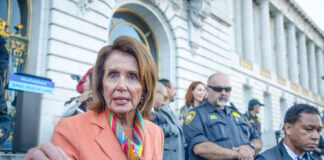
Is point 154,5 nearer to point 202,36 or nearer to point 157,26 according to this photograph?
point 157,26

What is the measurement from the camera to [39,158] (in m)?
1.01

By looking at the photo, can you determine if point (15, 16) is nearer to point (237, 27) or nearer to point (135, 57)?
point (135, 57)

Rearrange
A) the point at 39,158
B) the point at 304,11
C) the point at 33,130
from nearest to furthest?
the point at 39,158
the point at 33,130
the point at 304,11

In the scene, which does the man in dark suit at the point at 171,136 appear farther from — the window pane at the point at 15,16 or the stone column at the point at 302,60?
the stone column at the point at 302,60

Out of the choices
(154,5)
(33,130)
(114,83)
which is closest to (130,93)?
(114,83)

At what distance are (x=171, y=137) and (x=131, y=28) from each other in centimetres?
808

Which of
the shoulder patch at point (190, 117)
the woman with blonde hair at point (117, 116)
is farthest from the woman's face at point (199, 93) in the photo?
the woman with blonde hair at point (117, 116)

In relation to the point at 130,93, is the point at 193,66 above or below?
above

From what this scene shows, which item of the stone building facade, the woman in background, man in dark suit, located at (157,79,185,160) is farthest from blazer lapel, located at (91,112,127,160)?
the stone building facade

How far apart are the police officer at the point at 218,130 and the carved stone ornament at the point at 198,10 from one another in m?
8.75

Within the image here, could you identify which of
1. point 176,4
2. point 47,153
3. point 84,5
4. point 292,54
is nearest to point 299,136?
point 47,153

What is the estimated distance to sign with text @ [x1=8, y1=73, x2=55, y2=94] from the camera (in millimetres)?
4562

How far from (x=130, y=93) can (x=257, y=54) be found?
26.0m

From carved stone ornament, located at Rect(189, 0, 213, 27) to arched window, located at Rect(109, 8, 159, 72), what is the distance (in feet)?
6.71
